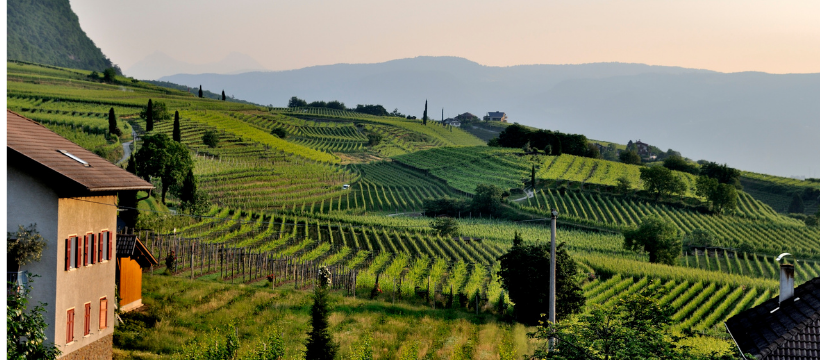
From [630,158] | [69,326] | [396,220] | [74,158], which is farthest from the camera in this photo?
[630,158]

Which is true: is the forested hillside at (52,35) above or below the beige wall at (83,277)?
above

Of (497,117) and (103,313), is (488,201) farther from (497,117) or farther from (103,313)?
(497,117)

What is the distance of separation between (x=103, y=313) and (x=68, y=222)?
107 inches

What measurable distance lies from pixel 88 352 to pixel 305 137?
8265 cm

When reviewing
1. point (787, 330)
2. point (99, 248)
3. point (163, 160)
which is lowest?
point (787, 330)

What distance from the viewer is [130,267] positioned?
55.1ft

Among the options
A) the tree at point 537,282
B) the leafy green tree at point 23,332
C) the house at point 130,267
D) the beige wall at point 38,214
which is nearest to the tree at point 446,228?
the tree at point 537,282

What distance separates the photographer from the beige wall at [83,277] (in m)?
11.7

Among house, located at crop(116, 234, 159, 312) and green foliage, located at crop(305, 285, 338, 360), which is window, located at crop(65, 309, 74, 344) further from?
green foliage, located at crop(305, 285, 338, 360)

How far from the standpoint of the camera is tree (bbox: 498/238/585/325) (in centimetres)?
1984

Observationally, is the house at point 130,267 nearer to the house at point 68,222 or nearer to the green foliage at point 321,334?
the house at point 68,222

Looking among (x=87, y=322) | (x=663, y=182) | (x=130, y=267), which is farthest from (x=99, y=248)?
(x=663, y=182)

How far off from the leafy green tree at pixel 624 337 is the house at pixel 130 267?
1137cm

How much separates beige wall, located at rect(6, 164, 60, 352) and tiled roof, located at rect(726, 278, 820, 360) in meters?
12.1
